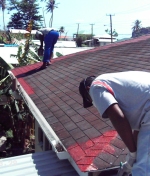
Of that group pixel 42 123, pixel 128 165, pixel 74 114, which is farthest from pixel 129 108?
pixel 42 123

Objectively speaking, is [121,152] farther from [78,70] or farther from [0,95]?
[0,95]

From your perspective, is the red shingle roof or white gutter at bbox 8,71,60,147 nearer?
the red shingle roof

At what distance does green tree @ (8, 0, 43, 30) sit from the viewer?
60750 millimetres

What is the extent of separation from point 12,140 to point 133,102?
335 inches

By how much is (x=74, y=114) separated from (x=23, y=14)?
60.4 m

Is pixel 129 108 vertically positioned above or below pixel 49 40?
below

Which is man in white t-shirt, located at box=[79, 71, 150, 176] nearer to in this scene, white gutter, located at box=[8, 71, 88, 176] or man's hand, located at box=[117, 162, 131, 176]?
man's hand, located at box=[117, 162, 131, 176]

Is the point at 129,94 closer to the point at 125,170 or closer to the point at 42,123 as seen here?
the point at 125,170

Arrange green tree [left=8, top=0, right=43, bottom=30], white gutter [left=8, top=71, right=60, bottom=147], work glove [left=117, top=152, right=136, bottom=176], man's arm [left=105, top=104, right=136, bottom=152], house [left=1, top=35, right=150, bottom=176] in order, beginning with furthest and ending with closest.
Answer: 1. green tree [left=8, top=0, right=43, bottom=30]
2. white gutter [left=8, top=71, right=60, bottom=147]
3. house [left=1, top=35, right=150, bottom=176]
4. work glove [left=117, top=152, right=136, bottom=176]
5. man's arm [left=105, top=104, right=136, bottom=152]

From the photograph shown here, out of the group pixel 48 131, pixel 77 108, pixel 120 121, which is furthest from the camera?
pixel 77 108

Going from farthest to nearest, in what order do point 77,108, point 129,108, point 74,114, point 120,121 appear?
1. point 77,108
2. point 74,114
3. point 129,108
4. point 120,121

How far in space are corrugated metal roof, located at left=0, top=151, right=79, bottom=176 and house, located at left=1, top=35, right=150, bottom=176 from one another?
16 centimetres

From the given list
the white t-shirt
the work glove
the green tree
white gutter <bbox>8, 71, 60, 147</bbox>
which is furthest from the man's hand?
the green tree

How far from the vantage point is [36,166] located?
350 cm
